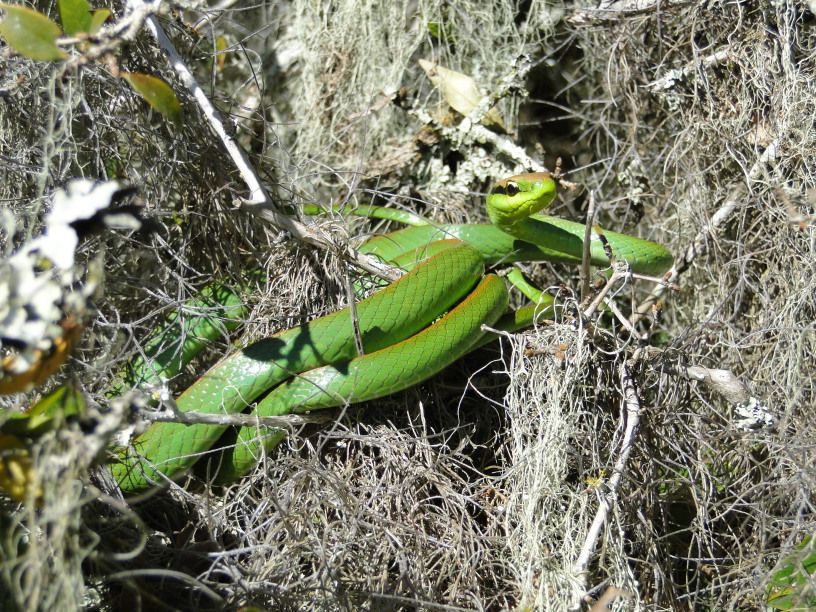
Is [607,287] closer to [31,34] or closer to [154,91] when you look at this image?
[154,91]

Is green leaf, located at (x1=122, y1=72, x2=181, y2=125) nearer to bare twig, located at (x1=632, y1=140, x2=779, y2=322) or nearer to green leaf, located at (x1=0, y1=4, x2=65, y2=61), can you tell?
green leaf, located at (x1=0, y1=4, x2=65, y2=61)

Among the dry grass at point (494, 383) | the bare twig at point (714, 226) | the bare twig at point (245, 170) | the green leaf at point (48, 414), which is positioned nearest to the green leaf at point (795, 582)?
the dry grass at point (494, 383)

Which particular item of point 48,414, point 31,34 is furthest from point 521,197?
point 48,414

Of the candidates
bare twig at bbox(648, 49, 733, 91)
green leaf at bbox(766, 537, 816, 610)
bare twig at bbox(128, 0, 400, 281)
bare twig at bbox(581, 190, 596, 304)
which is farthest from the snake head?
green leaf at bbox(766, 537, 816, 610)

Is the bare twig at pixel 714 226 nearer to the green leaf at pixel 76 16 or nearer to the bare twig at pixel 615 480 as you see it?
the bare twig at pixel 615 480

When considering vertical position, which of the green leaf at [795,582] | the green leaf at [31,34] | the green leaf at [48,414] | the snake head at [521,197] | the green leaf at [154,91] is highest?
the green leaf at [31,34]
